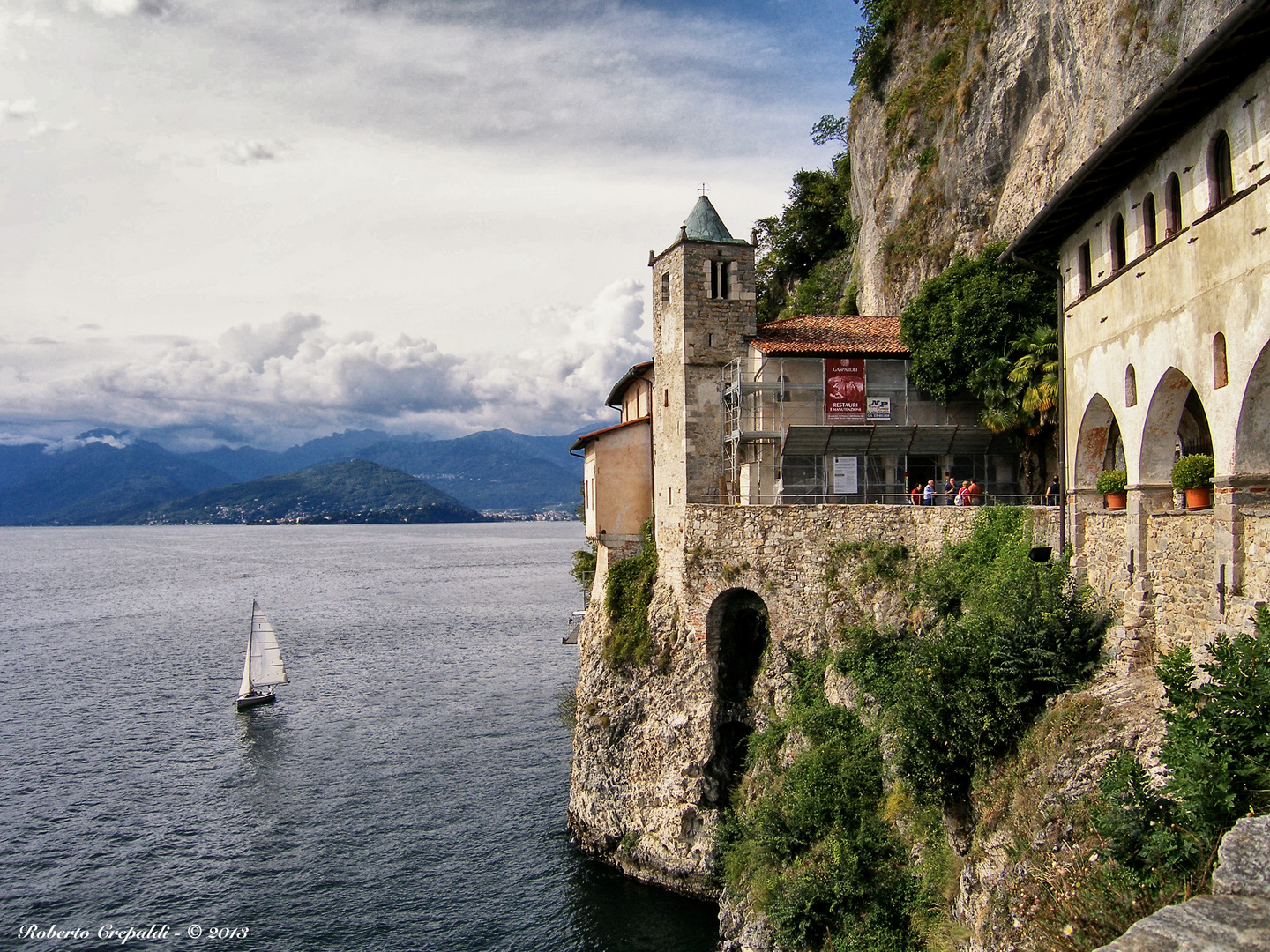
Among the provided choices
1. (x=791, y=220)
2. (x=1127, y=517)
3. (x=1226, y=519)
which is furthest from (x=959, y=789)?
(x=791, y=220)

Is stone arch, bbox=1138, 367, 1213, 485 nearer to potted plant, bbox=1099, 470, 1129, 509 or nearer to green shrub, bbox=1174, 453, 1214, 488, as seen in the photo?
potted plant, bbox=1099, 470, 1129, 509

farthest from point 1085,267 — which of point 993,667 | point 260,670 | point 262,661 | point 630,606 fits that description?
point 262,661

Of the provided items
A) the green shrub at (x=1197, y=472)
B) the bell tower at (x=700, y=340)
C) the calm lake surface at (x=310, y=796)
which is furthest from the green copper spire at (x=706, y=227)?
the calm lake surface at (x=310, y=796)

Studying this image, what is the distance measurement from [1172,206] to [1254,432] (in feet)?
15.5

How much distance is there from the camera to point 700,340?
104ft

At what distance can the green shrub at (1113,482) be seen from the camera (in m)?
17.6

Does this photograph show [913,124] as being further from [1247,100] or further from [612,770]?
[612,770]

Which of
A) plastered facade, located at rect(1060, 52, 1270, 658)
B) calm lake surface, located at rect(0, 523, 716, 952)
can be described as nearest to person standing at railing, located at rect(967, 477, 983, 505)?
plastered facade, located at rect(1060, 52, 1270, 658)

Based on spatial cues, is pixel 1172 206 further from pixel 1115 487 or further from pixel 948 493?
pixel 948 493

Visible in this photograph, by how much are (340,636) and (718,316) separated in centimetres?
5327

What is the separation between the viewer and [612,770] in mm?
30594

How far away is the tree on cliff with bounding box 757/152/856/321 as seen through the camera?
189 ft

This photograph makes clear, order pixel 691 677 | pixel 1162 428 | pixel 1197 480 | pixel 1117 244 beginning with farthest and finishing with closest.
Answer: pixel 691 677 < pixel 1117 244 < pixel 1162 428 < pixel 1197 480

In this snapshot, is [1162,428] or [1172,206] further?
[1162,428]
